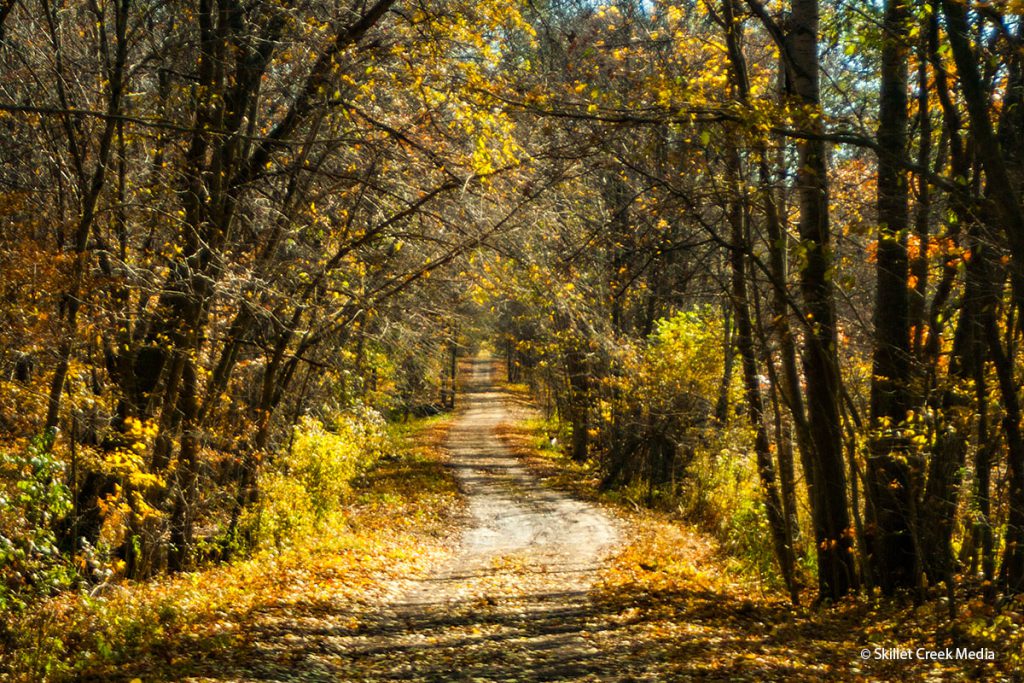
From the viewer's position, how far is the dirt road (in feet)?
25.2

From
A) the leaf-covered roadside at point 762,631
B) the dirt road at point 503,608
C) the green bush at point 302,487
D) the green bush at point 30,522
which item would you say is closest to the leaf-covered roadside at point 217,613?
the green bush at point 30,522

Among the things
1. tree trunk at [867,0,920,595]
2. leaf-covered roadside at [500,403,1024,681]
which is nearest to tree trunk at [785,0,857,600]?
tree trunk at [867,0,920,595]

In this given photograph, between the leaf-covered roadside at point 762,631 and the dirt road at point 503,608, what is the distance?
0.47 m

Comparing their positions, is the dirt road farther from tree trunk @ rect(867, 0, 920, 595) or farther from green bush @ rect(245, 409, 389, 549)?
tree trunk @ rect(867, 0, 920, 595)

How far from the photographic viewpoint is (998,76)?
8.62 meters

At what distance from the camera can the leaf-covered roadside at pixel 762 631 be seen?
23.3 feet

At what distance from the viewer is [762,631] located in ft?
29.3

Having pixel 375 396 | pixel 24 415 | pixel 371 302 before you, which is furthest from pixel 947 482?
pixel 375 396

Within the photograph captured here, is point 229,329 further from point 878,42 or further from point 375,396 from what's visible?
point 375,396

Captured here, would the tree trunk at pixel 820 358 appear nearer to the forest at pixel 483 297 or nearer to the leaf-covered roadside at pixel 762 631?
the forest at pixel 483 297

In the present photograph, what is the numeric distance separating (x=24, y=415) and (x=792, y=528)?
8666 mm

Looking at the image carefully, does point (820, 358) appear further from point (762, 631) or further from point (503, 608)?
point (503, 608)

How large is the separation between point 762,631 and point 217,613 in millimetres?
5548

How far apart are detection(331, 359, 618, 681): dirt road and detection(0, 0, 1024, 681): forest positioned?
0.29 ft
